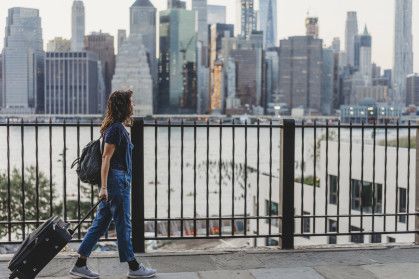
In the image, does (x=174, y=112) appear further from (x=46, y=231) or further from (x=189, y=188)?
(x=46, y=231)

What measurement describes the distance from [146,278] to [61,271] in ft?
2.68

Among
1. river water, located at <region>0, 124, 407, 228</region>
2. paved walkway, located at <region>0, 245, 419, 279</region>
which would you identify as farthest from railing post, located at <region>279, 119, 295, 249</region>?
river water, located at <region>0, 124, 407, 228</region>

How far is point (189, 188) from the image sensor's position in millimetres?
89812

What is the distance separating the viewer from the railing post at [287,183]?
5863 mm

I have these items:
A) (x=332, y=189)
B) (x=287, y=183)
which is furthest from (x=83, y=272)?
(x=332, y=189)

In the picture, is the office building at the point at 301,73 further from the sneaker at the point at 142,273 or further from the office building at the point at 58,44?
the sneaker at the point at 142,273

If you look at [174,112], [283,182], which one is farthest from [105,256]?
[174,112]

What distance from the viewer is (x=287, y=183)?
19.4 feet

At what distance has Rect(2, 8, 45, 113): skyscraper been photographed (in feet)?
491

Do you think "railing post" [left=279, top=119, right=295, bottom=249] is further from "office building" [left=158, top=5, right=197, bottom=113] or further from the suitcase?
"office building" [left=158, top=5, right=197, bottom=113]

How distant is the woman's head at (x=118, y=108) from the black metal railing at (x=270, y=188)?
846mm

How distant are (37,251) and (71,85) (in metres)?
151

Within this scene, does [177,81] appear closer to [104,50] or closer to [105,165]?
[104,50]

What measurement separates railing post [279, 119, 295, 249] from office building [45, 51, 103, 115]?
14352cm
